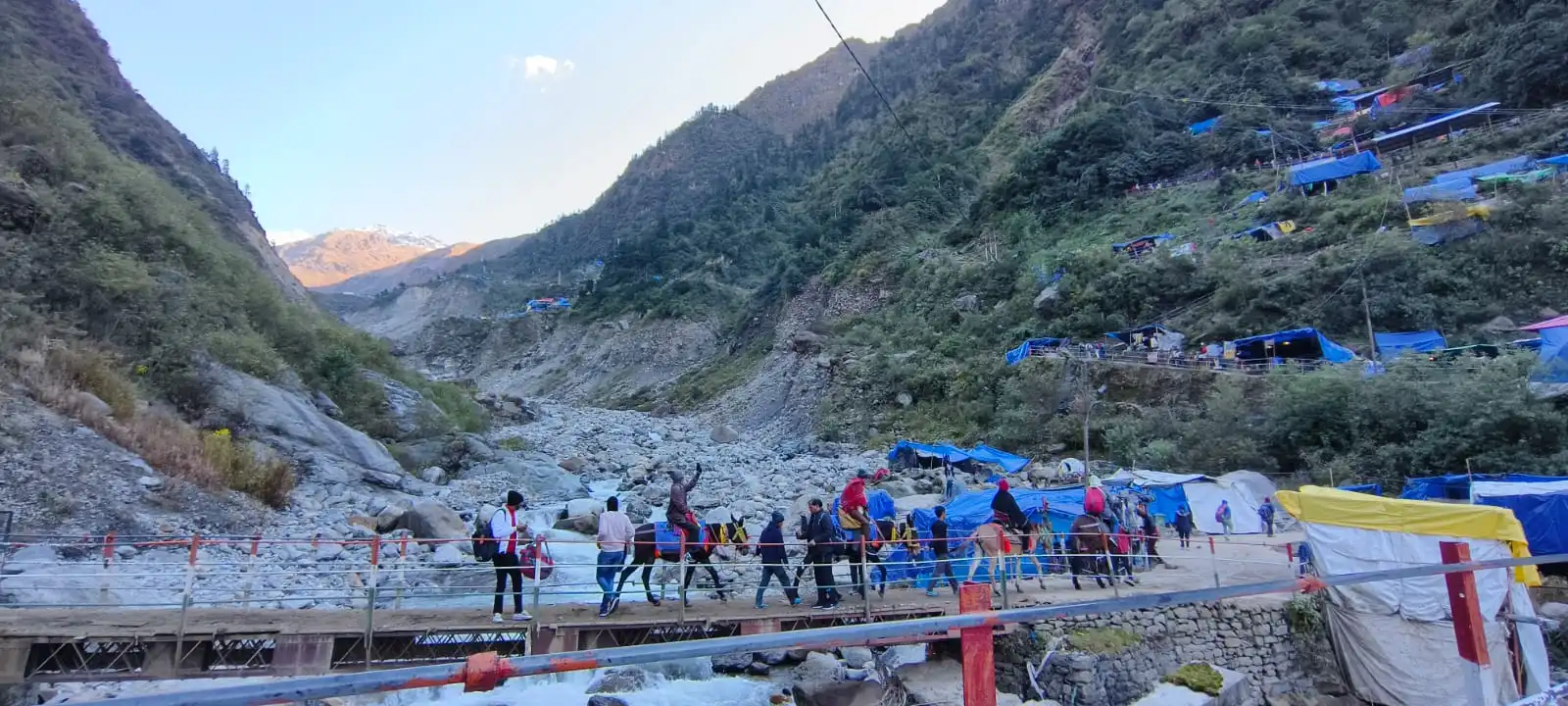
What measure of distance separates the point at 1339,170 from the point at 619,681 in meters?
41.1

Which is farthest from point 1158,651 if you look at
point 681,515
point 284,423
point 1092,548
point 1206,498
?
point 284,423

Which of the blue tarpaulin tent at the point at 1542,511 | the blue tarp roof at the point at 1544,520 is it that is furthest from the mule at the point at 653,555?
the blue tarp roof at the point at 1544,520

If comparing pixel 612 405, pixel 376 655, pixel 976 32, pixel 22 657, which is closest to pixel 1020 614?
pixel 376 655

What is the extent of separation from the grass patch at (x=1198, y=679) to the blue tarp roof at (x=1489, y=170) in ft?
103

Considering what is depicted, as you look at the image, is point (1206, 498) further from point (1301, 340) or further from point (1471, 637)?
point (1471, 637)

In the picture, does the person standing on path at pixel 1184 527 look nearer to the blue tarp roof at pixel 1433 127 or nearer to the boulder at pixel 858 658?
the boulder at pixel 858 658

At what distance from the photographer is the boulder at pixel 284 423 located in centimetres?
1672

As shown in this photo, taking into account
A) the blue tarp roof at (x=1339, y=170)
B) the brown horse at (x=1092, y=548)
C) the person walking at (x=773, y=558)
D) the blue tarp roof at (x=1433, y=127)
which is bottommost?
the brown horse at (x=1092, y=548)

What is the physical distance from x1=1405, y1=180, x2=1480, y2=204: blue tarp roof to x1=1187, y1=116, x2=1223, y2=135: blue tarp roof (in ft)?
60.9

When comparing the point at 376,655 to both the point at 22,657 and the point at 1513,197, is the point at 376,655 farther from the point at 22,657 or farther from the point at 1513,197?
the point at 1513,197

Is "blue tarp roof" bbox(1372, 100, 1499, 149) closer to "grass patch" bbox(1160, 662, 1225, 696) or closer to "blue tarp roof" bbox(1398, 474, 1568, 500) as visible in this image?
"blue tarp roof" bbox(1398, 474, 1568, 500)

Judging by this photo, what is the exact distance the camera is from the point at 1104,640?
28.2 ft

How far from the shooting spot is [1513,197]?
25484 millimetres

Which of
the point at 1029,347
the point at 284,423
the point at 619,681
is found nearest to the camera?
the point at 619,681
